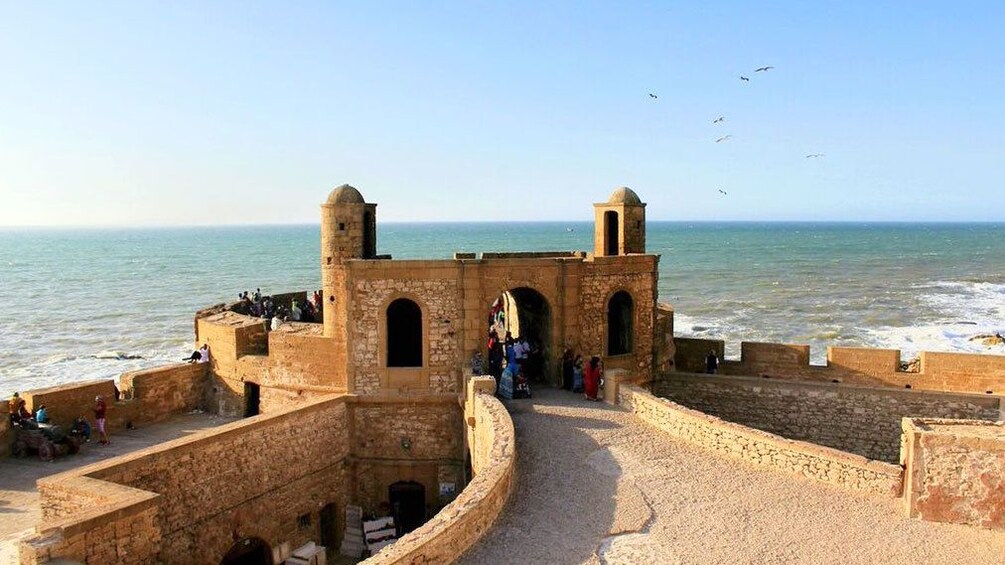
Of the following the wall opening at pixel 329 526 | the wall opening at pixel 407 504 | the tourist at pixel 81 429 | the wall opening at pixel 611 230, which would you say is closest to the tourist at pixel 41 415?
the tourist at pixel 81 429

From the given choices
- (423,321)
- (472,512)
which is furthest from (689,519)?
(423,321)

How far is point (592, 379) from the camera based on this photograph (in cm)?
1661

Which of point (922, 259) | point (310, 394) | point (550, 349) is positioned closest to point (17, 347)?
point (310, 394)

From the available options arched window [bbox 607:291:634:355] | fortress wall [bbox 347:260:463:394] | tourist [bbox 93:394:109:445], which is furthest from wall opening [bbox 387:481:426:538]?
tourist [bbox 93:394:109:445]

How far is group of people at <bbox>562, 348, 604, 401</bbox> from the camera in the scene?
16594mm

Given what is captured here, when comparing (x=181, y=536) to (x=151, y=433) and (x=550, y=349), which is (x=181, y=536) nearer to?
(x=151, y=433)

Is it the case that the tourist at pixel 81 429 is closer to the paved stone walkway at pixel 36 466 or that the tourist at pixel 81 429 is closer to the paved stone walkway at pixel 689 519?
the paved stone walkway at pixel 36 466

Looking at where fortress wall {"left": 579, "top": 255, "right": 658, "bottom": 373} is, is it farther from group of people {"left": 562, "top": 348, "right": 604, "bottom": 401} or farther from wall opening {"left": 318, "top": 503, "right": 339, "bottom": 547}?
wall opening {"left": 318, "top": 503, "right": 339, "bottom": 547}

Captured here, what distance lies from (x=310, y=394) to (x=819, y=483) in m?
11.1

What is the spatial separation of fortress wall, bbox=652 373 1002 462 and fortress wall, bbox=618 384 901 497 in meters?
5.13

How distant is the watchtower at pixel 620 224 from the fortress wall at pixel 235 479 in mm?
7927

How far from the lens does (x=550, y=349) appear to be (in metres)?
18.2

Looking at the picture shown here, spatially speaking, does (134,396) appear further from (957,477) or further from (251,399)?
(957,477)

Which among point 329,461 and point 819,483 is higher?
point 819,483
